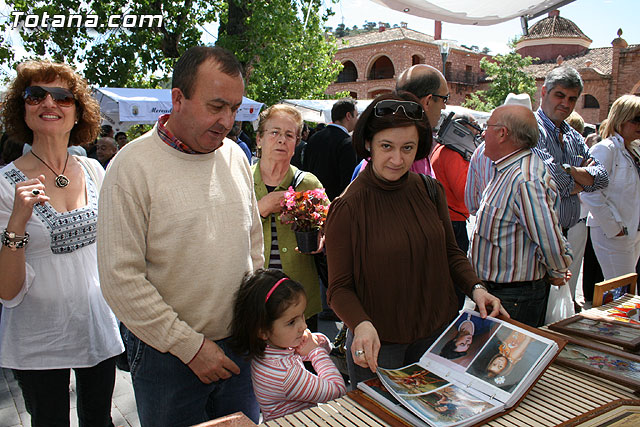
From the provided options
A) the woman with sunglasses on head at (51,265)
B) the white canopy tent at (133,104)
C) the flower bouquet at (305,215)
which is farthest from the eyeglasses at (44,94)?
the white canopy tent at (133,104)

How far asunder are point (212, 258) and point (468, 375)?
0.93m

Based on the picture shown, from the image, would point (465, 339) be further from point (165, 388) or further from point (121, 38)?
point (121, 38)

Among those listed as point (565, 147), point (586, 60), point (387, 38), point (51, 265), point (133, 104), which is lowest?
point (51, 265)

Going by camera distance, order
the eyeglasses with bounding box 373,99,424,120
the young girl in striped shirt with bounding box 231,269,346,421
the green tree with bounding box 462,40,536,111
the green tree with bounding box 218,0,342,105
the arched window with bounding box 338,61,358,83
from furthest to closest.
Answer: the arched window with bounding box 338,61,358,83 → the green tree with bounding box 462,40,536,111 → the green tree with bounding box 218,0,342,105 → the eyeglasses with bounding box 373,99,424,120 → the young girl in striped shirt with bounding box 231,269,346,421

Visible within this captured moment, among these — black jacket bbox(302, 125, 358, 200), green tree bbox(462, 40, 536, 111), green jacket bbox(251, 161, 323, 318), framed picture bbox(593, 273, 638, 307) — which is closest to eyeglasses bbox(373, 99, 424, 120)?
green jacket bbox(251, 161, 323, 318)

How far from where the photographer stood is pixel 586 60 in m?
37.2

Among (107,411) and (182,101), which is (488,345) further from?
(107,411)

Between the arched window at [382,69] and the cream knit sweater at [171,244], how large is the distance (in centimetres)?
4339

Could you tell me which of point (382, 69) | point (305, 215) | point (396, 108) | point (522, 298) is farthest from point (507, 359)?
point (382, 69)

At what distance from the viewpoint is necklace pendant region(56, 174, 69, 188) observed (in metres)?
2.06

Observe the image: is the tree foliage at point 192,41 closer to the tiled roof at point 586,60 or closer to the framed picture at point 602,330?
the framed picture at point 602,330

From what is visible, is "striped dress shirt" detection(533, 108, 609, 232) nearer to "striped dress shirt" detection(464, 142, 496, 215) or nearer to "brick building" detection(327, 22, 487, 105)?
"striped dress shirt" detection(464, 142, 496, 215)

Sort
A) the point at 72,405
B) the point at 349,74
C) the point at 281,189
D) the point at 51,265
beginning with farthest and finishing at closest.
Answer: the point at 349,74, the point at 72,405, the point at 281,189, the point at 51,265

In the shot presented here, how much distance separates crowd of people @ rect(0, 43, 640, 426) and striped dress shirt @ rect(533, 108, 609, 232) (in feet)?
3.79
